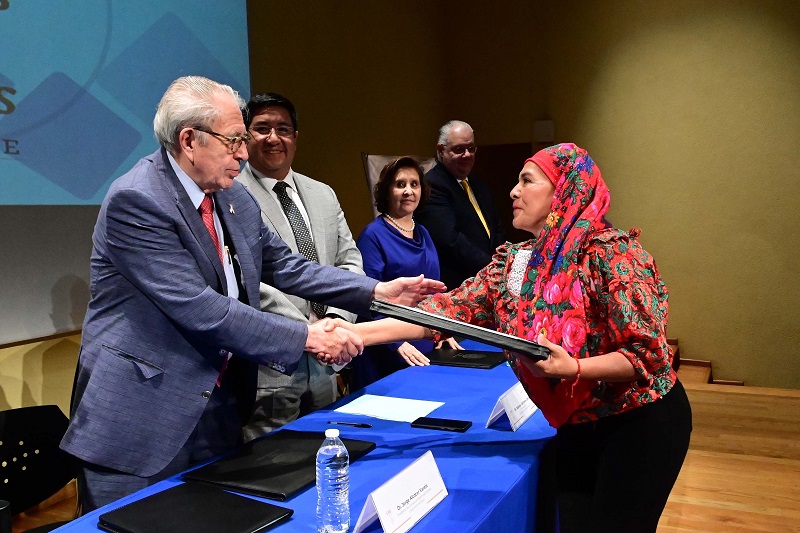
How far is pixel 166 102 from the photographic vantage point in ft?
5.80

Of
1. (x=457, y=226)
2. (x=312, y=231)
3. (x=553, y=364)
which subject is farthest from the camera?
(x=457, y=226)

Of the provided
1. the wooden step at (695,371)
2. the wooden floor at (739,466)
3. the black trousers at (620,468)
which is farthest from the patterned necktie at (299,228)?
the wooden step at (695,371)

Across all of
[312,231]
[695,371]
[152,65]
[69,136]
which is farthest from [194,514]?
[695,371]

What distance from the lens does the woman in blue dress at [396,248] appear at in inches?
113

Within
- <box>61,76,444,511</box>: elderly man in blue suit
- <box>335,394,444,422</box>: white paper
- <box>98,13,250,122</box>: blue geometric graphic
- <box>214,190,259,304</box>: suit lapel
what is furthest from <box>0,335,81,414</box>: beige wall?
<box>335,394,444,422</box>: white paper

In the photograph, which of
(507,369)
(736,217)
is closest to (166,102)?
(507,369)

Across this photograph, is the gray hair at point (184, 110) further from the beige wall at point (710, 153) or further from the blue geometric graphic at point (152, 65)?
the beige wall at point (710, 153)

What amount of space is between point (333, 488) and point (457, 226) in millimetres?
2825

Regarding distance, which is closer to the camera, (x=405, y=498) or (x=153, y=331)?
(x=405, y=498)

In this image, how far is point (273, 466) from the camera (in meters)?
1.53

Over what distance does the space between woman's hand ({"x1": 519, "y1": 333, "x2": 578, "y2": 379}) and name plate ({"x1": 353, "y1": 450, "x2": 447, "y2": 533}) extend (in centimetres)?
30

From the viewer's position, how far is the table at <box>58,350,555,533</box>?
132 centimetres

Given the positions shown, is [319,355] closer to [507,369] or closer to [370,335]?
[370,335]

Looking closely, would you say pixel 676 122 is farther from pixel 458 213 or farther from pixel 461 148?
pixel 458 213
